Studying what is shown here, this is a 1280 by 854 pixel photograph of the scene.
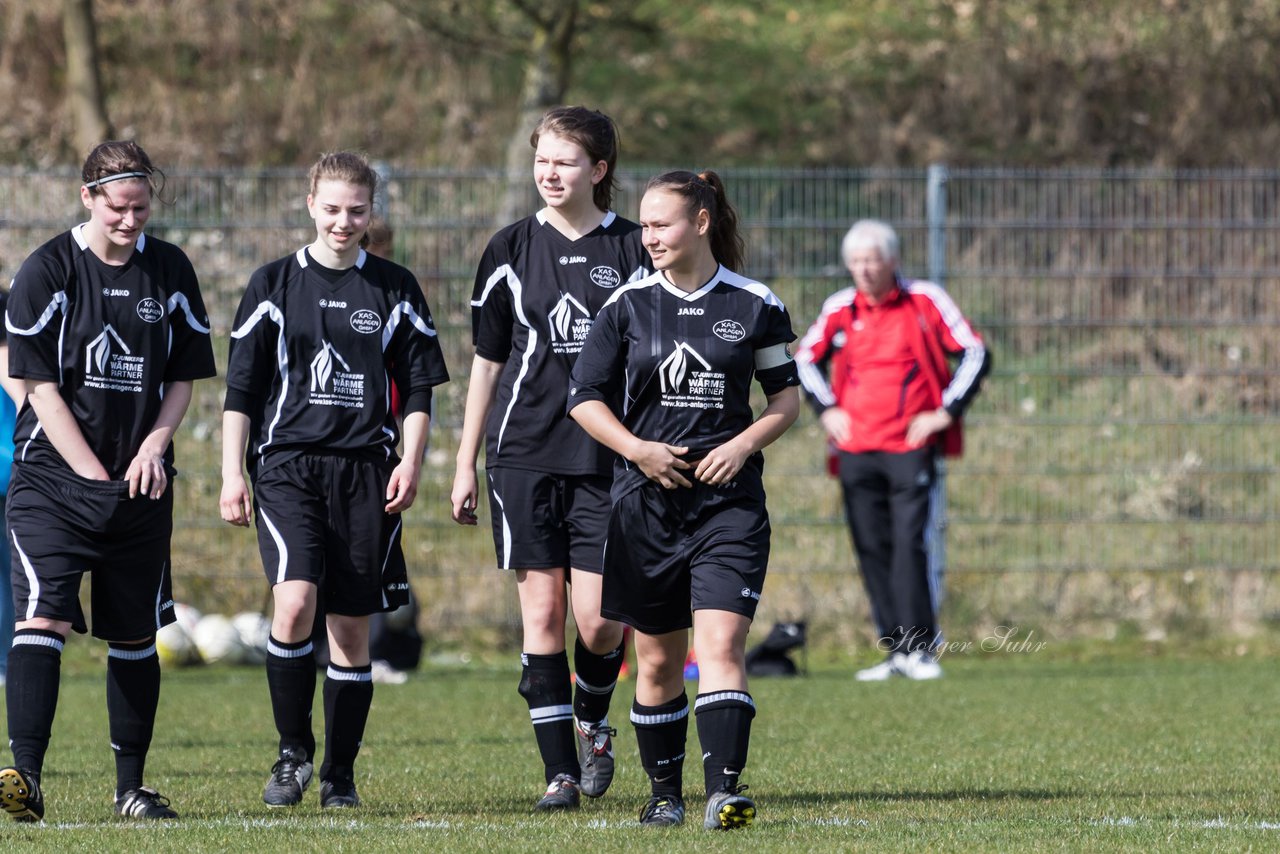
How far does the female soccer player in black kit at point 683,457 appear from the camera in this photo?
16.5ft

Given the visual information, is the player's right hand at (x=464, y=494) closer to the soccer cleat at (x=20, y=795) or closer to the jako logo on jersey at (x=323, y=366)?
the jako logo on jersey at (x=323, y=366)

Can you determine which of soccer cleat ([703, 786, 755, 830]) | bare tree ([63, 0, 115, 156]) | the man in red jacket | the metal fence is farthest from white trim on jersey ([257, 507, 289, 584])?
bare tree ([63, 0, 115, 156])

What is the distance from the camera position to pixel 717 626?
196 inches

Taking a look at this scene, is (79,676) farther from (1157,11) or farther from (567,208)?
Answer: (1157,11)

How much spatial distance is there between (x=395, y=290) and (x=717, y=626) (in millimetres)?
1632

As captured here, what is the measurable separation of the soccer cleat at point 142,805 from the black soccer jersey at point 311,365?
1058 millimetres

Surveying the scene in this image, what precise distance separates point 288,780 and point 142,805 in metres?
0.46

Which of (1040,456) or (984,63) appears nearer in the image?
(1040,456)

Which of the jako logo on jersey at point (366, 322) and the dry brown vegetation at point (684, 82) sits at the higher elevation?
the dry brown vegetation at point (684, 82)

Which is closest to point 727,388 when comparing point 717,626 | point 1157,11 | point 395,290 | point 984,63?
point 717,626

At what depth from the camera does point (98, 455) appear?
18.0 ft

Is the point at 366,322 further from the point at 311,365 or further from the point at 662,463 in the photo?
the point at 662,463

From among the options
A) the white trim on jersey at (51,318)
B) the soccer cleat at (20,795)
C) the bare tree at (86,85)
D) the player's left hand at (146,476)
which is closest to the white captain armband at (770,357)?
the player's left hand at (146,476)

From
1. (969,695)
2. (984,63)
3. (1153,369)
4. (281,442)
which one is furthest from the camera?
(984,63)
